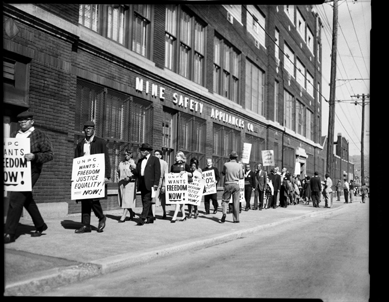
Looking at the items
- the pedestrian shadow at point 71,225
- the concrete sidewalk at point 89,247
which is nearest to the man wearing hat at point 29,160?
the concrete sidewalk at point 89,247

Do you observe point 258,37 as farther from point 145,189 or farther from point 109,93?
point 145,189

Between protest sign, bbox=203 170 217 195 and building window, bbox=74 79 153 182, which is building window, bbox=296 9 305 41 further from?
protest sign, bbox=203 170 217 195

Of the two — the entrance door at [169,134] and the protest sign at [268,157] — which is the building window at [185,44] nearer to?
the entrance door at [169,134]

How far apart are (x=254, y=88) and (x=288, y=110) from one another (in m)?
8.49

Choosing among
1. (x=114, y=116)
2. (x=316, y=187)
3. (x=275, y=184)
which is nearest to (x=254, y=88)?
(x=316, y=187)

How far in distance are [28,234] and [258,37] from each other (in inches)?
865

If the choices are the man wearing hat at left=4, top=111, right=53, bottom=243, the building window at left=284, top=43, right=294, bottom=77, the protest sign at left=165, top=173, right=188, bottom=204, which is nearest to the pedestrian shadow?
the man wearing hat at left=4, top=111, right=53, bottom=243

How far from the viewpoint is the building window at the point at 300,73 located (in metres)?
36.4

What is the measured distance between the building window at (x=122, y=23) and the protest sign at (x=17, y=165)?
6490 mm

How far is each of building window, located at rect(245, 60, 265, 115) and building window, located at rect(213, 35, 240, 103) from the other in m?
1.65

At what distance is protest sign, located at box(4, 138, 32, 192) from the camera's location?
6.77 metres

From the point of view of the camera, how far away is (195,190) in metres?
12.5

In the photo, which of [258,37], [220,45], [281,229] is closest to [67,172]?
[281,229]
